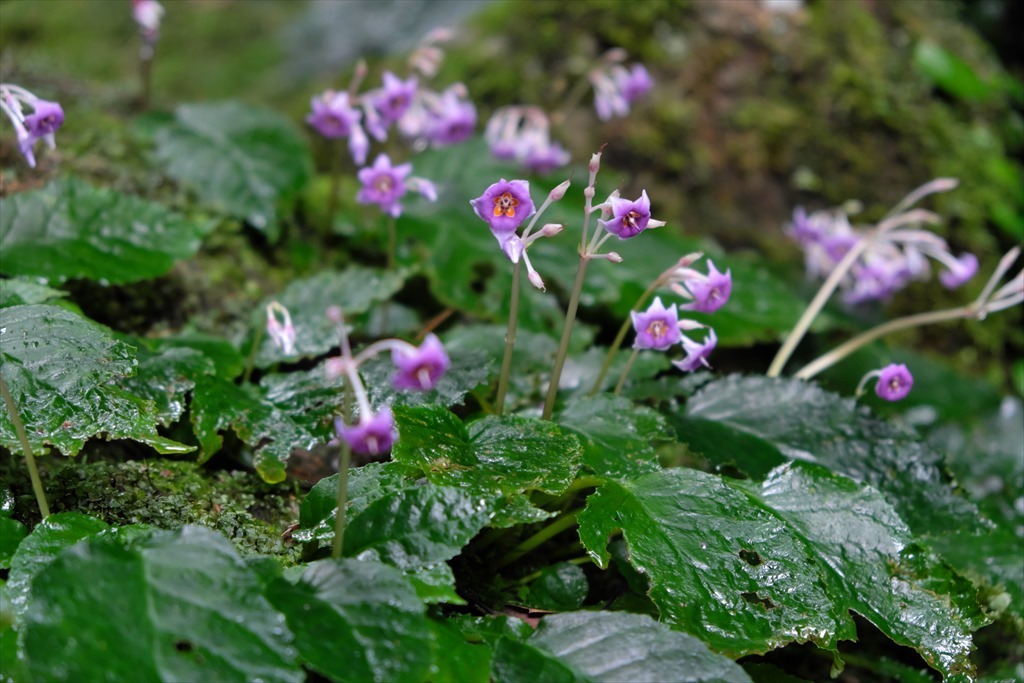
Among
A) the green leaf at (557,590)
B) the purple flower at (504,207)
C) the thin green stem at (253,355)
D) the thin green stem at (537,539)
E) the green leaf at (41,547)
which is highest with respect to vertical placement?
the purple flower at (504,207)

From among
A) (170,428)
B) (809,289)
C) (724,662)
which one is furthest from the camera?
(809,289)

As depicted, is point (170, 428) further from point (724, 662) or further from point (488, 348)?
point (724, 662)

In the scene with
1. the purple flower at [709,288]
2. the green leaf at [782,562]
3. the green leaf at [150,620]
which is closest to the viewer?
the green leaf at [150,620]

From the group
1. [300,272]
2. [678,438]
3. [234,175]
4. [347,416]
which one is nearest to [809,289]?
[678,438]

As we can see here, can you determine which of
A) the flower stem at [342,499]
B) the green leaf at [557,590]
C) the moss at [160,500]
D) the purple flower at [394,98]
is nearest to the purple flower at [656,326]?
the green leaf at [557,590]

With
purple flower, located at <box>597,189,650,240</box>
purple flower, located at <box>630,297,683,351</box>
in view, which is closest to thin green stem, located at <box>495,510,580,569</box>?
purple flower, located at <box>630,297,683,351</box>

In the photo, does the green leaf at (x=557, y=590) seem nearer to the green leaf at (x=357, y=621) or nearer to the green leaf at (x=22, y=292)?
the green leaf at (x=357, y=621)
